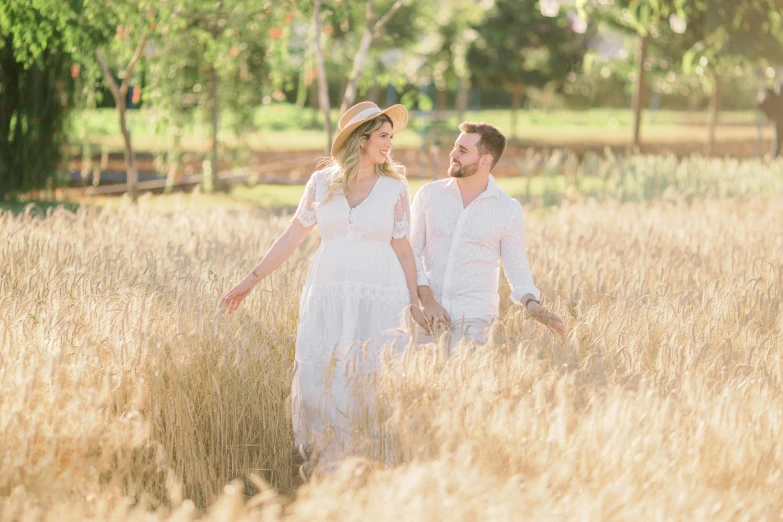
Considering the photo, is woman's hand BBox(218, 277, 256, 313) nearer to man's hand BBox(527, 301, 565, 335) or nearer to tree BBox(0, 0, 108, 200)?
man's hand BBox(527, 301, 565, 335)

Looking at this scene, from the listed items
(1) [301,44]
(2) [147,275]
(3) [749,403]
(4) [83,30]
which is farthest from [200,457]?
(1) [301,44]

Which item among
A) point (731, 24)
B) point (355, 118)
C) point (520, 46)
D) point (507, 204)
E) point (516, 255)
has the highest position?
point (520, 46)

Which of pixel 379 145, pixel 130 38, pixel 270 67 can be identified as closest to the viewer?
pixel 379 145

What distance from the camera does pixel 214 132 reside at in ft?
50.4

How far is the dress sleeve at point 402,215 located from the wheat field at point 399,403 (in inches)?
24.2

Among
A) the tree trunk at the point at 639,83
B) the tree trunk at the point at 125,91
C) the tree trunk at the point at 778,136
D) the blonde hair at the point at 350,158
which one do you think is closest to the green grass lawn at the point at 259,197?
the tree trunk at the point at 125,91

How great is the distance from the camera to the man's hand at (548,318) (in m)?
4.16

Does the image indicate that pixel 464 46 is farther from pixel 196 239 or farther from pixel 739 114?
pixel 739 114

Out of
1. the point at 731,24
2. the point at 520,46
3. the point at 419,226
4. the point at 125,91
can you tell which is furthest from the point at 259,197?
the point at 520,46

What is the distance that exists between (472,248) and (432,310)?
1.30 feet

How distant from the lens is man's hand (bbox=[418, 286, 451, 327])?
13.9ft

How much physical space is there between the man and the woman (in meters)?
0.26

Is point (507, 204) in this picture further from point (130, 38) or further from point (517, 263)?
point (130, 38)

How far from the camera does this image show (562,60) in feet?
89.6
